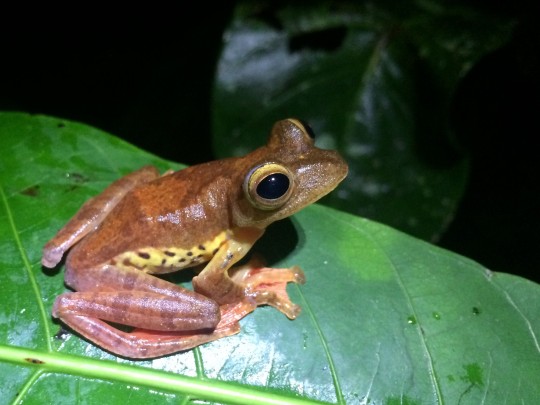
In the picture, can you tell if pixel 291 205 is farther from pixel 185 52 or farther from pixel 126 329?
pixel 185 52

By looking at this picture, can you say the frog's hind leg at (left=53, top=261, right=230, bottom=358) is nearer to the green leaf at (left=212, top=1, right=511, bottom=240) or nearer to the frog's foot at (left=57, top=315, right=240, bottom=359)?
the frog's foot at (left=57, top=315, right=240, bottom=359)

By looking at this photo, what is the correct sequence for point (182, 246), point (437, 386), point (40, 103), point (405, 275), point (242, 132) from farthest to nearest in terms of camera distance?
point (40, 103) → point (242, 132) → point (182, 246) → point (405, 275) → point (437, 386)

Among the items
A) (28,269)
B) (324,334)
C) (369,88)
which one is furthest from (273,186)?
(369,88)

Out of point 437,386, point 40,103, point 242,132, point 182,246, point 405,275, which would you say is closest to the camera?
point 437,386

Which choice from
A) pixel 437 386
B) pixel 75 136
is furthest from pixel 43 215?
pixel 437 386

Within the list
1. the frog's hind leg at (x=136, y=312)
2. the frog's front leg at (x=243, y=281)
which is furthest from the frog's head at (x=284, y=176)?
the frog's hind leg at (x=136, y=312)

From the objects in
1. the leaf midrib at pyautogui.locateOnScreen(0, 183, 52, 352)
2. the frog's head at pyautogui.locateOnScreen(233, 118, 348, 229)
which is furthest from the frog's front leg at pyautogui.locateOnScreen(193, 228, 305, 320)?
the leaf midrib at pyautogui.locateOnScreen(0, 183, 52, 352)

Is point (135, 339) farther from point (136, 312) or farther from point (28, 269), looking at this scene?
point (28, 269)
